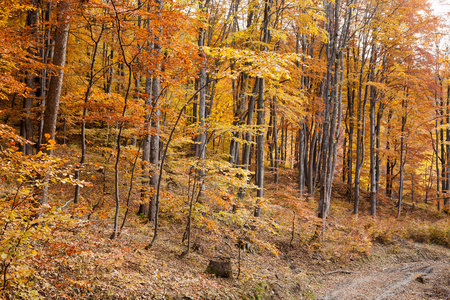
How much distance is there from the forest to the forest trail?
167mm

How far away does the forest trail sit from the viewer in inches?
314

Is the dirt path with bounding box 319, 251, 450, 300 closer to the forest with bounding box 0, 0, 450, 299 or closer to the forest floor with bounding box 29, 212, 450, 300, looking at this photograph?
the forest floor with bounding box 29, 212, 450, 300

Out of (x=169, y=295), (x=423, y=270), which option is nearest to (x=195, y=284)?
(x=169, y=295)

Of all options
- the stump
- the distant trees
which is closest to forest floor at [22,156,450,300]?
the stump

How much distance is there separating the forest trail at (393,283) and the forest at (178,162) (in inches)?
6.6

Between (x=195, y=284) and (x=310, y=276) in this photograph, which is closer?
(x=195, y=284)

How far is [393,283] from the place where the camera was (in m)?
9.07

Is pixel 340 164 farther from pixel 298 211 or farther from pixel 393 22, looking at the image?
pixel 298 211

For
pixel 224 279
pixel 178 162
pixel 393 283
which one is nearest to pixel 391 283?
pixel 393 283

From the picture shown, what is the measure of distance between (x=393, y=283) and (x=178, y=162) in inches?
324

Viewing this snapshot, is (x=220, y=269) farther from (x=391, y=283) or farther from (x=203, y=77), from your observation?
(x=203, y=77)

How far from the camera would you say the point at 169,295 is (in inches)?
203

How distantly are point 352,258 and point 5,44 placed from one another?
13.0 metres

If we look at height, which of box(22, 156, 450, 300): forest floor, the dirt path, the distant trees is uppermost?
the distant trees
